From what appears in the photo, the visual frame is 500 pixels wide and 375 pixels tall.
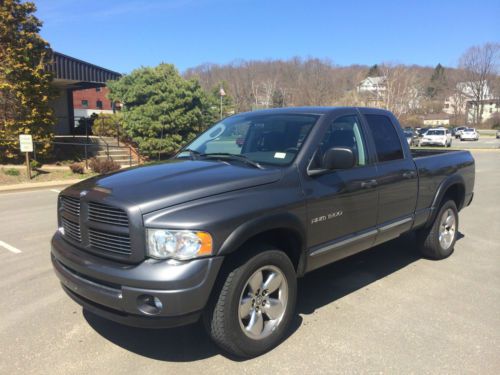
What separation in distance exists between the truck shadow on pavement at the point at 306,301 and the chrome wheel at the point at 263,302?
0.30m

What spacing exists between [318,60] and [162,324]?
245 feet

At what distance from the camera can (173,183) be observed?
3.09m

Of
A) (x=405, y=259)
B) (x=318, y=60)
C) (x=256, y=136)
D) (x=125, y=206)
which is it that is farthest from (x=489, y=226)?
(x=318, y=60)

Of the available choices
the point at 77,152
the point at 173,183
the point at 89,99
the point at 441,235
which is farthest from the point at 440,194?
the point at 89,99

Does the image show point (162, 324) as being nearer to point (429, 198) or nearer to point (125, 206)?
point (125, 206)

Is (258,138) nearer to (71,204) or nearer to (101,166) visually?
(71,204)

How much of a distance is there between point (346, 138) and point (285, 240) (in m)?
1.30

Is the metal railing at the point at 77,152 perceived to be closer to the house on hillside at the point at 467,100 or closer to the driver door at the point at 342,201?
the driver door at the point at 342,201

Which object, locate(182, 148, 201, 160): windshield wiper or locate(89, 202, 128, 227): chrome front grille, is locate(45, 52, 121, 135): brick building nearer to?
locate(182, 148, 201, 160): windshield wiper

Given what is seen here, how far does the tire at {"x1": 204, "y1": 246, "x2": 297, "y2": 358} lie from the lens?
293cm

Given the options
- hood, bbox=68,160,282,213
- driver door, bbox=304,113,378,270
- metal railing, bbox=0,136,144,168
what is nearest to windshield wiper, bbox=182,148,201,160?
hood, bbox=68,160,282,213

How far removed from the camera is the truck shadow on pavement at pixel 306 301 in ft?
11.0

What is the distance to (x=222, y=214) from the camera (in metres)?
2.88

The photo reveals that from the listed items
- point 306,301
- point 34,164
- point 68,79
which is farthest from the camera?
point 68,79
